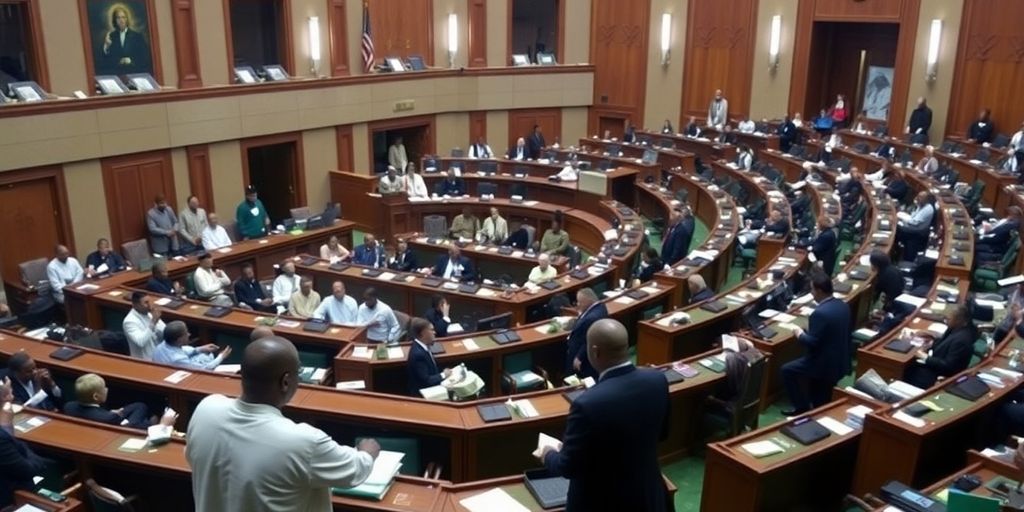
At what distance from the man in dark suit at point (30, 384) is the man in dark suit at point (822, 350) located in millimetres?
6337

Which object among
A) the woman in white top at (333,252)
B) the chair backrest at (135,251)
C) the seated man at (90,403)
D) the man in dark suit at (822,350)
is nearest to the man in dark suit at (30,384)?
the seated man at (90,403)

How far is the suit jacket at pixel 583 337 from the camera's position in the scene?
7.54 m

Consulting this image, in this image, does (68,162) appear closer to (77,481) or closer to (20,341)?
(20,341)

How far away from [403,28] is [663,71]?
6988 mm

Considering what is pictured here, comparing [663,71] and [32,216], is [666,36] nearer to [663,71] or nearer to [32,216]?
[663,71]

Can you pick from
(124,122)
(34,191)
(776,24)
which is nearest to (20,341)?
(34,191)

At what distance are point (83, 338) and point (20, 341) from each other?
0.67 m

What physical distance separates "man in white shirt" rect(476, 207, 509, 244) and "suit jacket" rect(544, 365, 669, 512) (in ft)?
35.8

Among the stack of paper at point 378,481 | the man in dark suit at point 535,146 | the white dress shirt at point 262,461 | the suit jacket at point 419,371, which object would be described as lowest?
the suit jacket at point 419,371

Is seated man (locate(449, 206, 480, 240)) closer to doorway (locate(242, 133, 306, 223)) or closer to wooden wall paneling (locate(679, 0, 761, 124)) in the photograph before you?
doorway (locate(242, 133, 306, 223))

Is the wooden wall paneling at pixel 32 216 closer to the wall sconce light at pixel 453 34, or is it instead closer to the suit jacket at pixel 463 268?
the suit jacket at pixel 463 268

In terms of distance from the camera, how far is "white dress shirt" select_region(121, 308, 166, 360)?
8695mm

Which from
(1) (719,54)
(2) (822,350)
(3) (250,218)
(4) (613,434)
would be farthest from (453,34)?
(4) (613,434)

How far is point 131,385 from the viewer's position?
7.23m
